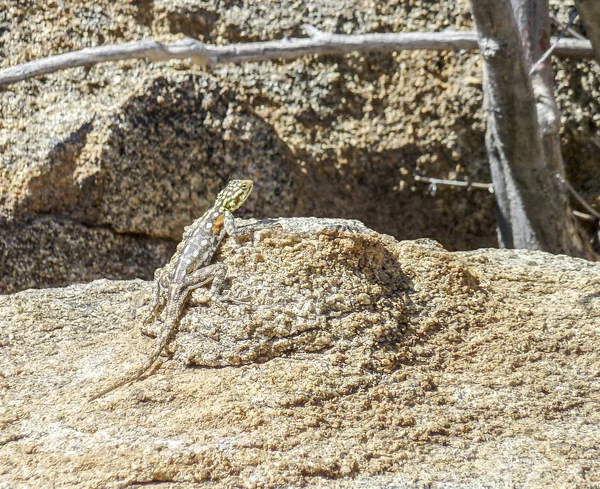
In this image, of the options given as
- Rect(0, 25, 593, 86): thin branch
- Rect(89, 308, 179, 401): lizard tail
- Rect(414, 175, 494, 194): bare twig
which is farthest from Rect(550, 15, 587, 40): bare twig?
Rect(89, 308, 179, 401): lizard tail

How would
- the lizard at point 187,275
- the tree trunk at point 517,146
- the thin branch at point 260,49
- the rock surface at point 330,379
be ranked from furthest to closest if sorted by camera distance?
the thin branch at point 260,49, the tree trunk at point 517,146, the lizard at point 187,275, the rock surface at point 330,379

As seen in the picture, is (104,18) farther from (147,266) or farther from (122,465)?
(122,465)

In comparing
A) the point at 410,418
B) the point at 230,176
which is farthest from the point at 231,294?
the point at 230,176

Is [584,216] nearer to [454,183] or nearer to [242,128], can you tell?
[454,183]

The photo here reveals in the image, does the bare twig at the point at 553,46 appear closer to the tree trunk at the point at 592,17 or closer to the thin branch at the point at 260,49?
the tree trunk at the point at 592,17

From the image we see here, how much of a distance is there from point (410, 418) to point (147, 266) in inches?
113

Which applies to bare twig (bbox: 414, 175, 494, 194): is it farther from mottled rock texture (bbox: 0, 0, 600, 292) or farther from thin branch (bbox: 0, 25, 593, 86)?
thin branch (bbox: 0, 25, 593, 86)

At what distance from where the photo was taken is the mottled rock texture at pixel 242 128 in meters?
5.30

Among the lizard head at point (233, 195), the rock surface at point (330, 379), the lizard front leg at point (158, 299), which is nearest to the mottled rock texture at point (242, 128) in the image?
the lizard head at point (233, 195)

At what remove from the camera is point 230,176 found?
5.45 metres

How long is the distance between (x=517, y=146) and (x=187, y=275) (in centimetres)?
235

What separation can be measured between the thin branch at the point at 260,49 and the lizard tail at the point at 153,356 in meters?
2.34

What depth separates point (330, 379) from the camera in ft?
10.1

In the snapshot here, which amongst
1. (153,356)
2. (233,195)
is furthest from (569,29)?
(153,356)
